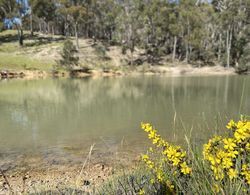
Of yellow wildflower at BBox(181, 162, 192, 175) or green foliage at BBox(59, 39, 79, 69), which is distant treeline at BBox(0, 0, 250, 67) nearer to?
green foliage at BBox(59, 39, 79, 69)

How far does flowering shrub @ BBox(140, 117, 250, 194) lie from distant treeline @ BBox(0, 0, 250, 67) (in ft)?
186

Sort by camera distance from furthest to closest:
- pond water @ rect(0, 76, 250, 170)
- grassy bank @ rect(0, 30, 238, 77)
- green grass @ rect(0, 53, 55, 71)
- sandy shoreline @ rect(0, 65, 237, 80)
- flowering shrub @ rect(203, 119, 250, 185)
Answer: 1. grassy bank @ rect(0, 30, 238, 77)
2. green grass @ rect(0, 53, 55, 71)
3. sandy shoreline @ rect(0, 65, 237, 80)
4. pond water @ rect(0, 76, 250, 170)
5. flowering shrub @ rect(203, 119, 250, 185)

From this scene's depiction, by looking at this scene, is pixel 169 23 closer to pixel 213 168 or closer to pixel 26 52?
pixel 26 52

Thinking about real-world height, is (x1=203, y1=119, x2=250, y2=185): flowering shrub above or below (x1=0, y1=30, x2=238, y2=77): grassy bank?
above

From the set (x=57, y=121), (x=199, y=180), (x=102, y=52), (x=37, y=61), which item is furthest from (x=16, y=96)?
(x=102, y=52)

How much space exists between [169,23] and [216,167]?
209ft

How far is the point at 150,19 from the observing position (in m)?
66.4

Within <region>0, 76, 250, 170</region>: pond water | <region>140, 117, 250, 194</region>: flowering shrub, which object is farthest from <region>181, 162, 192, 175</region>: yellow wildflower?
<region>0, 76, 250, 170</region>: pond water

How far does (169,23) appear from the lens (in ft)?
211

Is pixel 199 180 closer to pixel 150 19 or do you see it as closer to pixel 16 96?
pixel 16 96

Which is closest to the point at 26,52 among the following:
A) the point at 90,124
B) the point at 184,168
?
the point at 90,124

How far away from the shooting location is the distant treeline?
2469 inches

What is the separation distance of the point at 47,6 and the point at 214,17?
33.5 meters

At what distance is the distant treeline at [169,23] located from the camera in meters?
62.7
